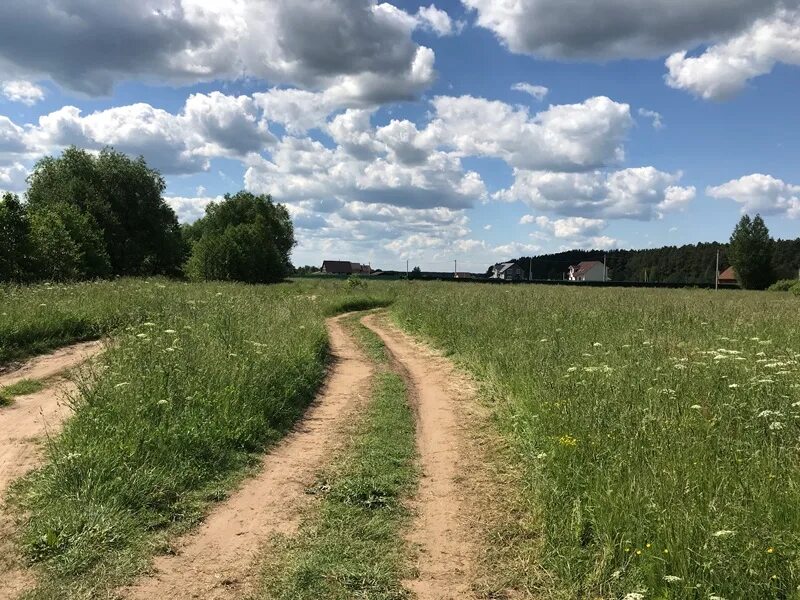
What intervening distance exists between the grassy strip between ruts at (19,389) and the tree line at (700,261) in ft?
286

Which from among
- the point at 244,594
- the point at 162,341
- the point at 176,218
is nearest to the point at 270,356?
the point at 162,341

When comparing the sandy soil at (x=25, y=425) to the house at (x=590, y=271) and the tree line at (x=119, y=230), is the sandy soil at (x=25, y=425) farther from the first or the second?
the house at (x=590, y=271)

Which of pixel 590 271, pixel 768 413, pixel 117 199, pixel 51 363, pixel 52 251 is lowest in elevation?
pixel 51 363

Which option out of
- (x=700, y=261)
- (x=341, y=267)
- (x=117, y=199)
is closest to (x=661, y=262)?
(x=700, y=261)

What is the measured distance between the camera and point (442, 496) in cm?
584

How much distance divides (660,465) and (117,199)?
53.5 metres

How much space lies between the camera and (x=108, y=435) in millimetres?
6230

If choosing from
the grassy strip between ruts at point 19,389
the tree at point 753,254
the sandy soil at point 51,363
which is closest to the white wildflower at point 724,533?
the grassy strip between ruts at point 19,389

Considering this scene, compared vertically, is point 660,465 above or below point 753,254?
below

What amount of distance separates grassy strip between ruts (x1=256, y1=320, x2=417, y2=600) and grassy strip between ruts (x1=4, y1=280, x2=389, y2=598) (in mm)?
1035

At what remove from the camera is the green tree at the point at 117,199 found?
47625 millimetres

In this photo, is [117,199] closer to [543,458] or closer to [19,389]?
[19,389]

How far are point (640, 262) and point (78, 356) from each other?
133864 mm

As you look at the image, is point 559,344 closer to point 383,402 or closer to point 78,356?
point 383,402
